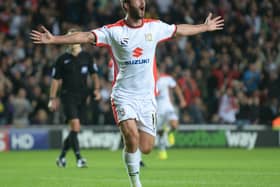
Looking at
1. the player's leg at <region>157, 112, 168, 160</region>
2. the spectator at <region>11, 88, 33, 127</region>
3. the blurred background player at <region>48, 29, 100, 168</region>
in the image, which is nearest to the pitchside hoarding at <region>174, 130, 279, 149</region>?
the player's leg at <region>157, 112, 168, 160</region>

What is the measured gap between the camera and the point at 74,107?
1639 centimetres

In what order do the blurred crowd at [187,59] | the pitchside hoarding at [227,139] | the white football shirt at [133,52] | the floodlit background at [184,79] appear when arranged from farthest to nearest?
the blurred crowd at [187,59] < the floodlit background at [184,79] < the pitchside hoarding at [227,139] < the white football shirt at [133,52]

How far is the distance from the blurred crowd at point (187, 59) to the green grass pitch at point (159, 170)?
9.96 ft

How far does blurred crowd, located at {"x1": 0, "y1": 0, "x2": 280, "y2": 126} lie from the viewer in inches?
974

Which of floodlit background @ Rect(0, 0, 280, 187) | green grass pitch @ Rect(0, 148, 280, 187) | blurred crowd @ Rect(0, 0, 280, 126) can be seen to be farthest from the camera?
blurred crowd @ Rect(0, 0, 280, 126)

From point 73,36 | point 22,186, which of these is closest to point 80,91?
point 22,186

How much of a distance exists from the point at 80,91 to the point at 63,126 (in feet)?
27.0

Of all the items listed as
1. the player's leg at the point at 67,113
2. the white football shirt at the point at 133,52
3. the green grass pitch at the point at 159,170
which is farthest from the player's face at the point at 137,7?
the player's leg at the point at 67,113

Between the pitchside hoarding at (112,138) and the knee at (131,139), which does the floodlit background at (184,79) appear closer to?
the pitchside hoarding at (112,138)

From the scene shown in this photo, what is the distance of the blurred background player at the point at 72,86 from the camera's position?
644 inches

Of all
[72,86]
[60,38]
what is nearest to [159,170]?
[72,86]

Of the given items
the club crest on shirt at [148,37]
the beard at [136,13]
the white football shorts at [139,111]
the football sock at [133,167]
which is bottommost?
the football sock at [133,167]

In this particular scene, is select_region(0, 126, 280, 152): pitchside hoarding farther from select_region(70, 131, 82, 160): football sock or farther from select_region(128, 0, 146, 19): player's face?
select_region(128, 0, 146, 19): player's face

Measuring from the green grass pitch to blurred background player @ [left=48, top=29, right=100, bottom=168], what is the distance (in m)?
0.63
